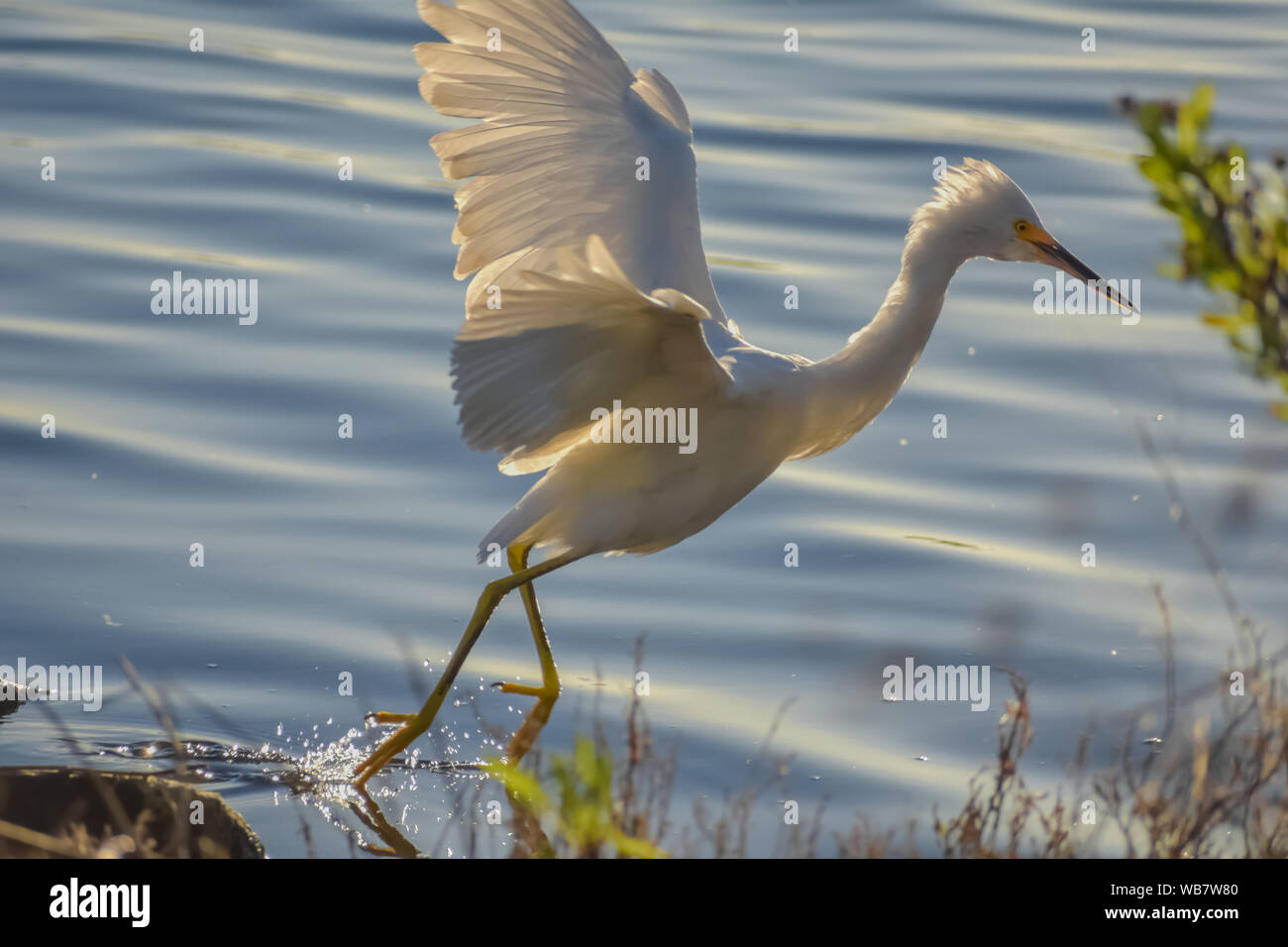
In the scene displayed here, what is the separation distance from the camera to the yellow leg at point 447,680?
18.0 feet

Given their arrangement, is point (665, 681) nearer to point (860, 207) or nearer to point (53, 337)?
point (53, 337)

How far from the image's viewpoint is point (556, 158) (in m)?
6.11

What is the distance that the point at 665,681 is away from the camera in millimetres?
6805

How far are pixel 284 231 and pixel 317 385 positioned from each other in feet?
8.76

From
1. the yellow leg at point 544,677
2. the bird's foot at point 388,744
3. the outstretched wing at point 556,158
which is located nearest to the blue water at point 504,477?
the bird's foot at point 388,744

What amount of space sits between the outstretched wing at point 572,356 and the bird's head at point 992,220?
3.99ft

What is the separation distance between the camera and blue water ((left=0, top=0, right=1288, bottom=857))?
6445 mm

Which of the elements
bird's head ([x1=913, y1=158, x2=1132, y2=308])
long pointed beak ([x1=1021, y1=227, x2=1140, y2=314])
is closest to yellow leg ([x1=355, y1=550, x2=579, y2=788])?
bird's head ([x1=913, y1=158, x2=1132, y2=308])

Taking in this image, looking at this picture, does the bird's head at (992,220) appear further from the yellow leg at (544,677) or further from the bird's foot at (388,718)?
the bird's foot at (388,718)

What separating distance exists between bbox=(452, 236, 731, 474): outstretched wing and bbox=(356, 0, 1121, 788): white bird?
0.01 meters

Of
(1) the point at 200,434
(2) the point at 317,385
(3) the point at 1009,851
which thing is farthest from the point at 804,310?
(3) the point at 1009,851

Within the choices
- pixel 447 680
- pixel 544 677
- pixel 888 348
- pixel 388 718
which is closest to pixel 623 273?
pixel 888 348

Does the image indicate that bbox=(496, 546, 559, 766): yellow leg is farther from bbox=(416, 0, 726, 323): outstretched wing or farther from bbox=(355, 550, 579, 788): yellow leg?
bbox=(416, 0, 726, 323): outstretched wing

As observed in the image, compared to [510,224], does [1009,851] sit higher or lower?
lower
